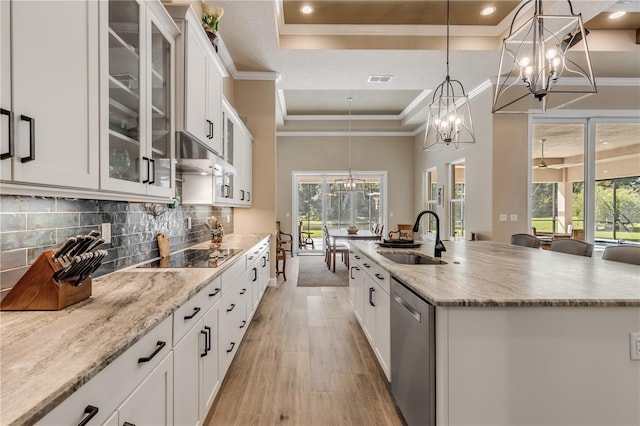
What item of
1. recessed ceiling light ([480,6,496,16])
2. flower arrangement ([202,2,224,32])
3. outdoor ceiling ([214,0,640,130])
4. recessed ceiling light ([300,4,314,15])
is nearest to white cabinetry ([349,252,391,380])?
flower arrangement ([202,2,224,32])

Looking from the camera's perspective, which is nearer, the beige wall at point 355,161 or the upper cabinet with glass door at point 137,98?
the upper cabinet with glass door at point 137,98

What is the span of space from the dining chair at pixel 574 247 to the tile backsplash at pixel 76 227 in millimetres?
3615

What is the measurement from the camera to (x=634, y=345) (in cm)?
134

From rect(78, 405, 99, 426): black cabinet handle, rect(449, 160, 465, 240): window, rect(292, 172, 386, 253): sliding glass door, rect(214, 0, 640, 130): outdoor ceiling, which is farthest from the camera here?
rect(292, 172, 386, 253): sliding glass door

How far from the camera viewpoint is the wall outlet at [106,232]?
1.80 metres

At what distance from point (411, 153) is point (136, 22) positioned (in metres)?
7.74

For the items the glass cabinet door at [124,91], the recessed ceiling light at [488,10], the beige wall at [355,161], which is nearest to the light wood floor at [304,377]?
the glass cabinet door at [124,91]

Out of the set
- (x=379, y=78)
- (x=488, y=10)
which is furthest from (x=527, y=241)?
(x=379, y=78)

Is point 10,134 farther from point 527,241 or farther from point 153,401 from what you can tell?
point 527,241

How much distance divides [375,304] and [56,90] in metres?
2.25

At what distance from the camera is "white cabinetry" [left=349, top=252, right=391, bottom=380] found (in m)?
2.17

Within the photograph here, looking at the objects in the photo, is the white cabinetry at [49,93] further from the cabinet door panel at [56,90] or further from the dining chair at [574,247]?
the dining chair at [574,247]

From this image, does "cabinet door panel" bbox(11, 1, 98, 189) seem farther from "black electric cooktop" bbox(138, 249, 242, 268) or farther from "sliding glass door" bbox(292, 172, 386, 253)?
"sliding glass door" bbox(292, 172, 386, 253)

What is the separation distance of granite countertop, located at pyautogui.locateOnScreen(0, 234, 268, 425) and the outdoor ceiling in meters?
3.12
